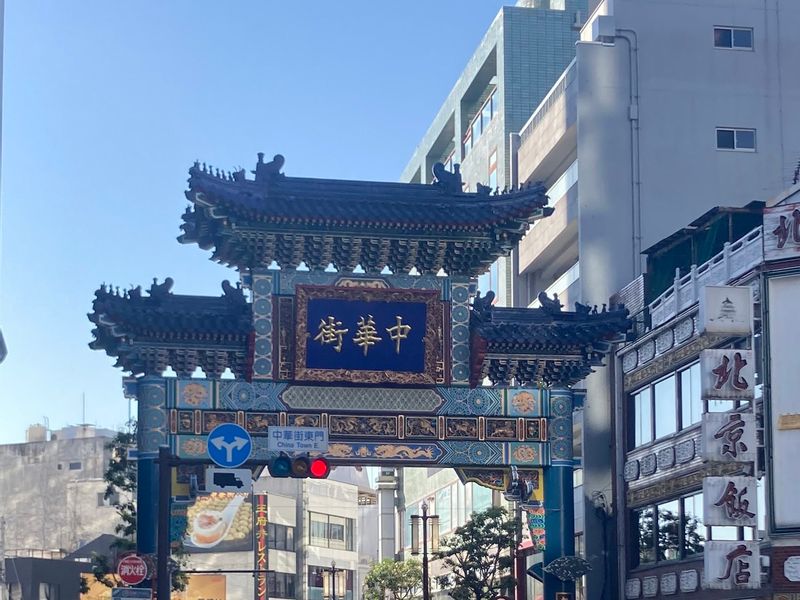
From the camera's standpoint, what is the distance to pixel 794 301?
1148 inches

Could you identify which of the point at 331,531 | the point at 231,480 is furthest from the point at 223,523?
the point at 231,480

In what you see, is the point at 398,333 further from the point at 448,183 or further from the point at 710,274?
the point at 710,274

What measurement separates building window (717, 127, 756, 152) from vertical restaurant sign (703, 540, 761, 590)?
2067 centimetres

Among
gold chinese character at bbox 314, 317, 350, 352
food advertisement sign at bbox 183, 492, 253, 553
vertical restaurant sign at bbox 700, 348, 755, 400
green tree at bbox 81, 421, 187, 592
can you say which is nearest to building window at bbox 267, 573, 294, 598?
food advertisement sign at bbox 183, 492, 253, 553

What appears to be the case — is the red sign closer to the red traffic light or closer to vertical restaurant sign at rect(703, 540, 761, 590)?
the red traffic light

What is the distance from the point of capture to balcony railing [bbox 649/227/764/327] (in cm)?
3019

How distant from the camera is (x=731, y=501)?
2812 centimetres

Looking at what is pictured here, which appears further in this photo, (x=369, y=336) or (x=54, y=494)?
(x=54, y=494)

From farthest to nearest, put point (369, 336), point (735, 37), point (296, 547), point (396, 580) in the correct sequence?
point (296, 547)
point (396, 580)
point (735, 37)
point (369, 336)

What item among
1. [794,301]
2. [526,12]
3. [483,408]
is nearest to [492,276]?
[526,12]

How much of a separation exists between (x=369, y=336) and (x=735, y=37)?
65.7ft

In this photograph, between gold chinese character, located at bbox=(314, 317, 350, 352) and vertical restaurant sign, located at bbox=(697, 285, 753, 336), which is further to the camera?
gold chinese character, located at bbox=(314, 317, 350, 352)

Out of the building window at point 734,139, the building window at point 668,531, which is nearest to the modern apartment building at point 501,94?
the building window at point 734,139

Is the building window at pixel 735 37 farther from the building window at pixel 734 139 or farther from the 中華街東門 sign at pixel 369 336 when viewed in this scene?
the 中華街東門 sign at pixel 369 336
